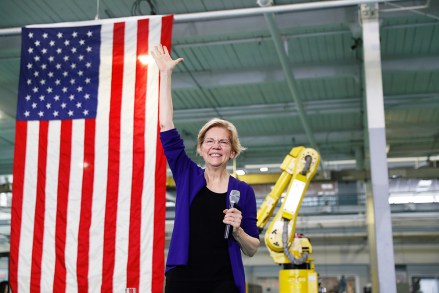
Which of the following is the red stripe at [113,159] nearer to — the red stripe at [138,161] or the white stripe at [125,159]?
the white stripe at [125,159]

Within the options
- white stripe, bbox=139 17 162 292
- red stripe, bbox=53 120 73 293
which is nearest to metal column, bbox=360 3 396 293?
white stripe, bbox=139 17 162 292

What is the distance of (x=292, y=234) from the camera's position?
7.42 meters

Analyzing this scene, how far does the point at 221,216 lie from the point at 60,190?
376 centimetres

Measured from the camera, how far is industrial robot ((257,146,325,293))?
7.35 m

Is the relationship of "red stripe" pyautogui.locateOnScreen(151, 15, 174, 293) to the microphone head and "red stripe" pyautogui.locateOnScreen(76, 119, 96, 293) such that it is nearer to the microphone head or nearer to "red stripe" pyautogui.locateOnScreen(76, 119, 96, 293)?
"red stripe" pyautogui.locateOnScreen(76, 119, 96, 293)

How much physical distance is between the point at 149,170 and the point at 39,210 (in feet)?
4.06

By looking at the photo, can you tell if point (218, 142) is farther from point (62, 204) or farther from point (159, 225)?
point (62, 204)

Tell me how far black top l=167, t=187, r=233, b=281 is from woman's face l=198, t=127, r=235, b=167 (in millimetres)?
160

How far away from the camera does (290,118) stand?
12.9m

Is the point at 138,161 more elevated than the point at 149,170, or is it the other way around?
the point at 138,161

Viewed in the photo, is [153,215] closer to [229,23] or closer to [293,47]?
[229,23]

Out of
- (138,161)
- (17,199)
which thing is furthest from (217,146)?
(17,199)

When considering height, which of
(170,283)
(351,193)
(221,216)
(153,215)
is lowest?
(170,283)

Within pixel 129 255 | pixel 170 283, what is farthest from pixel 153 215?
pixel 170 283
